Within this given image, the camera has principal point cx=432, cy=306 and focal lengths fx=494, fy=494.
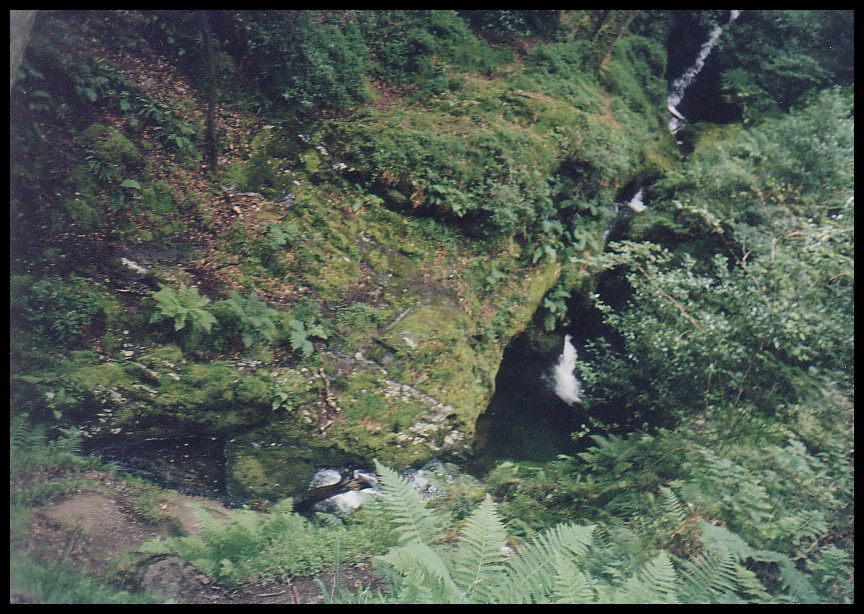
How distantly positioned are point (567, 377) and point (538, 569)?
17.4ft

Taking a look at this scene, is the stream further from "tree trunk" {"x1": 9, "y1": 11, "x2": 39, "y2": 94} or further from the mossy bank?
"tree trunk" {"x1": 9, "y1": 11, "x2": 39, "y2": 94}

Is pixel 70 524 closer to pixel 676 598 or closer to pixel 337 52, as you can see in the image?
pixel 676 598

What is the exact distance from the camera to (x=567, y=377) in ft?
28.0

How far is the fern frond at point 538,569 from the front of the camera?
11.1 feet

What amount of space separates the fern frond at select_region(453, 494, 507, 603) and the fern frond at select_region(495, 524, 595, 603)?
0.36ft

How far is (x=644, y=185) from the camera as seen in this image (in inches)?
398

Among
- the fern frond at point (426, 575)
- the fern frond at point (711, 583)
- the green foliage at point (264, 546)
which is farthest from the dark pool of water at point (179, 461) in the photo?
the fern frond at point (711, 583)

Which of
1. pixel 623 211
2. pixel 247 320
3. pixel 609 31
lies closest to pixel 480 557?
pixel 247 320

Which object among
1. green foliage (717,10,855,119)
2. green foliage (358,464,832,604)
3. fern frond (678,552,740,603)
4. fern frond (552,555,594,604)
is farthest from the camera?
green foliage (717,10,855,119)

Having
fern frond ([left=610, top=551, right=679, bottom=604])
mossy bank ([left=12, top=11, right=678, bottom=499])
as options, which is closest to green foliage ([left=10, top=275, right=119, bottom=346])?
mossy bank ([left=12, top=11, right=678, bottom=499])

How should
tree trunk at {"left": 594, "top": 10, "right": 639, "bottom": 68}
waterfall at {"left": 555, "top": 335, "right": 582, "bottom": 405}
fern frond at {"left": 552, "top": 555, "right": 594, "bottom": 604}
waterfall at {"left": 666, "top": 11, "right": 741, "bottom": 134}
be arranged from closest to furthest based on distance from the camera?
fern frond at {"left": 552, "top": 555, "right": 594, "bottom": 604} → waterfall at {"left": 555, "top": 335, "right": 582, "bottom": 405} → tree trunk at {"left": 594, "top": 10, "right": 639, "bottom": 68} → waterfall at {"left": 666, "top": 11, "right": 741, "bottom": 134}

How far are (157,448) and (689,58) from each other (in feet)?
47.2

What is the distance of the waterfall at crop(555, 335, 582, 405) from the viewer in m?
8.23

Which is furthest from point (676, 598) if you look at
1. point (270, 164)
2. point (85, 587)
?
point (270, 164)
